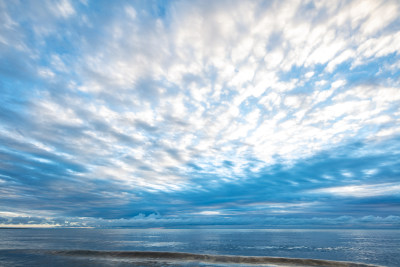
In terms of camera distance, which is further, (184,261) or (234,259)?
(234,259)

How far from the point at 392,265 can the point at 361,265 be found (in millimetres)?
15187

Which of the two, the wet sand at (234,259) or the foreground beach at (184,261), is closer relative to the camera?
the foreground beach at (184,261)

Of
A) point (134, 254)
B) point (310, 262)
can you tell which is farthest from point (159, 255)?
point (310, 262)

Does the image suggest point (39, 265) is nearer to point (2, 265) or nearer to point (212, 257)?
point (2, 265)

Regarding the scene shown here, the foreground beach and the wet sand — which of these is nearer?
the foreground beach

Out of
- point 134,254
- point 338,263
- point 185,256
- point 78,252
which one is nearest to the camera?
point 338,263

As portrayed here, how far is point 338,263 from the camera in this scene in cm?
4559

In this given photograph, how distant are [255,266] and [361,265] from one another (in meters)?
20.5

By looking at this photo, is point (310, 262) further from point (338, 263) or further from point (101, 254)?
point (101, 254)

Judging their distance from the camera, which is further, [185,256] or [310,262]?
[185,256]

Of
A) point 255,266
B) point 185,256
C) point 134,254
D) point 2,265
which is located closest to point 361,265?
point 255,266

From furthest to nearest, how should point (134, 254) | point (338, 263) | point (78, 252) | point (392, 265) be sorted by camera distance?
point (78, 252), point (134, 254), point (392, 265), point (338, 263)

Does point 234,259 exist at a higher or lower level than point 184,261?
higher

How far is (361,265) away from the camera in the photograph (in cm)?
4359
